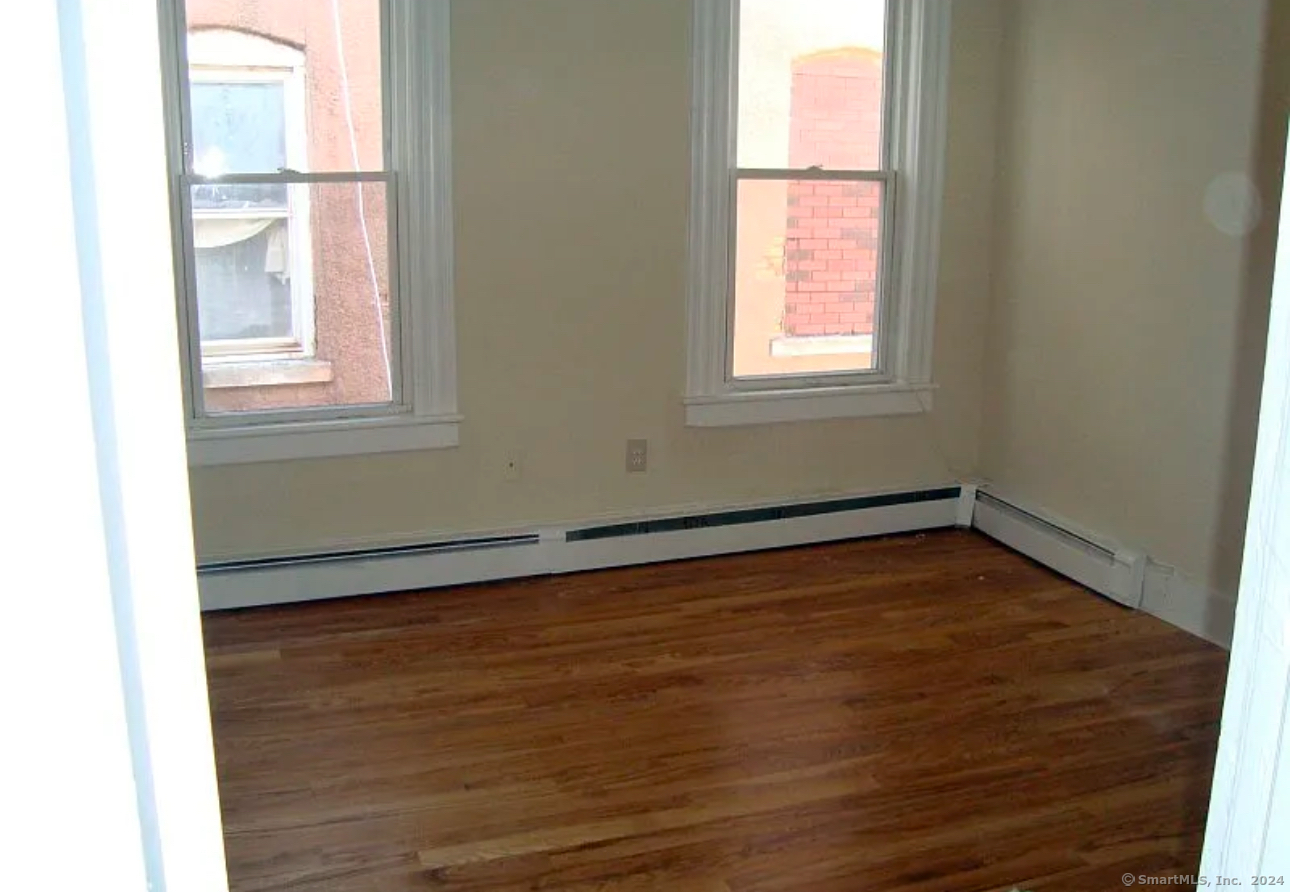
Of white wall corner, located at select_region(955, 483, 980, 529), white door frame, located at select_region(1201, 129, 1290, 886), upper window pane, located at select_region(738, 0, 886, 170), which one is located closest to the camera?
white door frame, located at select_region(1201, 129, 1290, 886)

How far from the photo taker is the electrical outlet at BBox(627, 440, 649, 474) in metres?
4.45

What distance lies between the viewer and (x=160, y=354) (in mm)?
567

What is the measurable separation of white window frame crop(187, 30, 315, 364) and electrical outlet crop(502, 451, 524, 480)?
748 millimetres

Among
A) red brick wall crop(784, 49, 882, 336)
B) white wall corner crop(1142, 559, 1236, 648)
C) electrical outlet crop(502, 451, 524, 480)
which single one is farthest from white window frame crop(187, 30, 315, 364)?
white wall corner crop(1142, 559, 1236, 648)

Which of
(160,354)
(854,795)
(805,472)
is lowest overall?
(854,795)

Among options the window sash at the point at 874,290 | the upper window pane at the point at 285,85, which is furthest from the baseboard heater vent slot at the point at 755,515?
the upper window pane at the point at 285,85

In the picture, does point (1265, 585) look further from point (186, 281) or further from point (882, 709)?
point (186, 281)

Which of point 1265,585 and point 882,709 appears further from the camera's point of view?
point 882,709

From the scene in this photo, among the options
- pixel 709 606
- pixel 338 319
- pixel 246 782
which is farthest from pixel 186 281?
pixel 709 606

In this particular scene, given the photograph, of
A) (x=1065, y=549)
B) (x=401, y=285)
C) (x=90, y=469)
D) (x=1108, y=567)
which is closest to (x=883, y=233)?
(x=1065, y=549)

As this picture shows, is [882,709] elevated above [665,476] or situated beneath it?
situated beneath

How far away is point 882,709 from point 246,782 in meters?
1.64

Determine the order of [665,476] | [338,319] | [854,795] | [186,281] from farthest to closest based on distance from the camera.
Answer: [665,476] → [338,319] → [186,281] → [854,795]

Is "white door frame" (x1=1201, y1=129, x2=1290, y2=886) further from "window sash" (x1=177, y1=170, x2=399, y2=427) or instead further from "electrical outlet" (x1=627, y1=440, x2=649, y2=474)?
"electrical outlet" (x1=627, y1=440, x2=649, y2=474)
